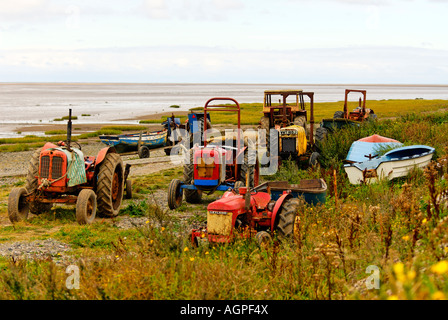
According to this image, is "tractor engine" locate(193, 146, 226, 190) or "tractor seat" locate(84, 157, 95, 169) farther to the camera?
"tractor seat" locate(84, 157, 95, 169)

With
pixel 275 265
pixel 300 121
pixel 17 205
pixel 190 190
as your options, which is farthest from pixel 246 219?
pixel 300 121

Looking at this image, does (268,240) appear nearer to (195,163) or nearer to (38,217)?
(195,163)

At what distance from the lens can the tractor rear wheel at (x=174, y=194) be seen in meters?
10.5

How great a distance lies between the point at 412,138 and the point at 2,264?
37.9ft

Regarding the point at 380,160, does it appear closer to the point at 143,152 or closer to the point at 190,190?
the point at 190,190

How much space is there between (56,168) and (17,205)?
100cm

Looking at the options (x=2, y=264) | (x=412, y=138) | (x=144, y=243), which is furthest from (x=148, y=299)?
(x=412, y=138)

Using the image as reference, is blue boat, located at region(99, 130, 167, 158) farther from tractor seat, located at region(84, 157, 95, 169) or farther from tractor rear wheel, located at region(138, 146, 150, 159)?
tractor seat, located at region(84, 157, 95, 169)

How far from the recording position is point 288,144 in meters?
13.5

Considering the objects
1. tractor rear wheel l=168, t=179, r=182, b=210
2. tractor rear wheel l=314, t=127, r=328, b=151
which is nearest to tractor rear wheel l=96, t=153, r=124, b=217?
tractor rear wheel l=168, t=179, r=182, b=210

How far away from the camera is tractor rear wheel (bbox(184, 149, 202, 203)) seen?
11.0 m

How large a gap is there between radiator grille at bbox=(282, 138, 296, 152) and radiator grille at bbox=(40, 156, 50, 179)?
21.3 feet

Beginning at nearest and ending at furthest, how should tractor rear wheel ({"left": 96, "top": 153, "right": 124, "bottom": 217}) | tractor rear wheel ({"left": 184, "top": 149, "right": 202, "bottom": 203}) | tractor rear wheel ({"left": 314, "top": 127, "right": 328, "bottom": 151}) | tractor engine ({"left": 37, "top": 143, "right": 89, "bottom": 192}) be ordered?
tractor engine ({"left": 37, "top": 143, "right": 89, "bottom": 192}) → tractor rear wheel ({"left": 96, "top": 153, "right": 124, "bottom": 217}) → tractor rear wheel ({"left": 184, "top": 149, "right": 202, "bottom": 203}) → tractor rear wheel ({"left": 314, "top": 127, "right": 328, "bottom": 151})

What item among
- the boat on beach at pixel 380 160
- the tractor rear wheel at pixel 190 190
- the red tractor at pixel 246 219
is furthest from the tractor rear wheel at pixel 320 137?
the red tractor at pixel 246 219
